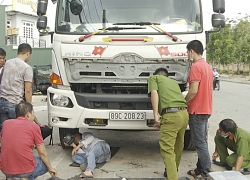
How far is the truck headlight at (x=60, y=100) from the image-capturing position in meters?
4.89

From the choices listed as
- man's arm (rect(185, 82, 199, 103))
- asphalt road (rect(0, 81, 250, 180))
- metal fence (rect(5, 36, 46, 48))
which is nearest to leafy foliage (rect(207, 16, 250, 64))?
metal fence (rect(5, 36, 46, 48))

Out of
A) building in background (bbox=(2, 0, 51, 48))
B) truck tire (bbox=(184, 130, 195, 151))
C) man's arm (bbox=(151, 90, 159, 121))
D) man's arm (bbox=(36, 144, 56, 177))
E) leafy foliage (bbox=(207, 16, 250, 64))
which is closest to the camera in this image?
man's arm (bbox=(36, 144, 56, 177))

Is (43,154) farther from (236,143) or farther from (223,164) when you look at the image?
(223,164)

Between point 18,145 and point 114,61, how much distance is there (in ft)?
6.16

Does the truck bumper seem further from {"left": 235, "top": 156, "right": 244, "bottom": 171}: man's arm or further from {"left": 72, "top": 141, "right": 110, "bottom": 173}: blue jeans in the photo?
{"left": 235, "top": 156, "right": 244, "bottom": 171}: man's arm

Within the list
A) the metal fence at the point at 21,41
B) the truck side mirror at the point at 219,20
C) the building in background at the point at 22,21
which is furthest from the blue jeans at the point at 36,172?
the building in background at the point at 22,21

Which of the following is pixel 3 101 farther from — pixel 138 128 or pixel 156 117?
pixel 156 117

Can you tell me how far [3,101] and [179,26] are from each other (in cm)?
278

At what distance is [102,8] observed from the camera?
5.04 m

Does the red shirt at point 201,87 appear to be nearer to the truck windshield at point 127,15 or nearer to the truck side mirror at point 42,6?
the truck windshield at point 127,15

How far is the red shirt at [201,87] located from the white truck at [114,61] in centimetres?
67

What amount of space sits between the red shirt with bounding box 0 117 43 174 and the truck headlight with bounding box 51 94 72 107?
1.30 m

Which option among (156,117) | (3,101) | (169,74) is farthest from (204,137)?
(3,101)

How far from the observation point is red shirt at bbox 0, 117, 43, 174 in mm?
3516
